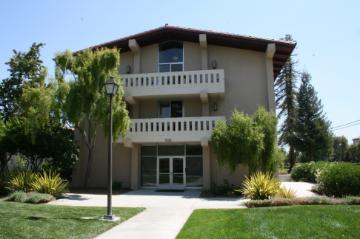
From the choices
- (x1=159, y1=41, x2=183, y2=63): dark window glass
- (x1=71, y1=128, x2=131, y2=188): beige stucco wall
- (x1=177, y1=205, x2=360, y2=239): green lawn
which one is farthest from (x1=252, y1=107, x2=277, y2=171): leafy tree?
(x1=71, y1=128, x2=131, y2=188): beige stucco wall

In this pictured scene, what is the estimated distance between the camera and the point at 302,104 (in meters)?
45.7

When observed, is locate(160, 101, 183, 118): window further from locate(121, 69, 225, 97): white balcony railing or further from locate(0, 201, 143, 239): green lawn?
locate(0, 201, 143, 239): green lawn

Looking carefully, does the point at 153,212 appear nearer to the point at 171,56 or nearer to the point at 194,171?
the point at 194,171

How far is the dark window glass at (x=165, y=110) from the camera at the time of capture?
24.9 m

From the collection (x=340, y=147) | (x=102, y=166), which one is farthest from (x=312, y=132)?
(x=340, y=147)

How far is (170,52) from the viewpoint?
1009 inches

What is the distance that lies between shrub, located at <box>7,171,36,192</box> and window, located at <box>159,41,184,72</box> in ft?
35.9

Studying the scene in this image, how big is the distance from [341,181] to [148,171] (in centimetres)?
1180

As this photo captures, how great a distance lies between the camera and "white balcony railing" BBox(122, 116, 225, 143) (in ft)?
72.5

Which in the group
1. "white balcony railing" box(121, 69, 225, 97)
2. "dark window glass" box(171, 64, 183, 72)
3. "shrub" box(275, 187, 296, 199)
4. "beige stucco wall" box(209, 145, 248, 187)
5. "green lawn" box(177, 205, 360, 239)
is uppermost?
"dark window glass" box(171, 64, 183, 72)

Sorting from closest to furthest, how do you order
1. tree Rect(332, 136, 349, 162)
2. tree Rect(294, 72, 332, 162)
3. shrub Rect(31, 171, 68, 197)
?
shrub Rect(31, 171, 68, 197) < tree Rect(294, 72, 332, 162) < tree Rect(332, 136, 349, 162)

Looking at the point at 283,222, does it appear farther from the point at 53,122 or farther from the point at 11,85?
the point at 11,85

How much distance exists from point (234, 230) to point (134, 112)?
16076 millimetres

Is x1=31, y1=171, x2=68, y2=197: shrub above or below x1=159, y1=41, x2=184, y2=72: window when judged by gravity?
below
